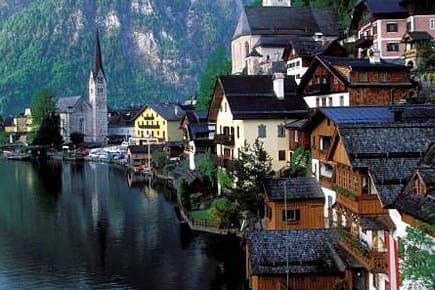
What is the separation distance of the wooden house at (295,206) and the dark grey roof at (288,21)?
47039 mm

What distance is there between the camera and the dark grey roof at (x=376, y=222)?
20406 mm

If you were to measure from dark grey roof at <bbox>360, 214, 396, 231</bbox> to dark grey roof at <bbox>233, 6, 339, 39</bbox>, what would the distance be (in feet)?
180

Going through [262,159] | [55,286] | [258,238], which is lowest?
[55,286]

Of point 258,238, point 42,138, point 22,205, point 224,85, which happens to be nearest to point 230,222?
point 224,85

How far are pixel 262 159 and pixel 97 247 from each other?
9.53 m

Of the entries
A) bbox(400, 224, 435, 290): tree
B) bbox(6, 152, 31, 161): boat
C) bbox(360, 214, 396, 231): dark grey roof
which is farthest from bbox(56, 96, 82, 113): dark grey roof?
bbox(400, 224, 435, 290): tree

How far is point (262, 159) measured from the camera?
1355 inches

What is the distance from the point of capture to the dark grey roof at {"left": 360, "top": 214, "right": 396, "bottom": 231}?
2041 centimetres

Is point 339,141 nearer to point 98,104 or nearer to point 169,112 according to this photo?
point 169,112

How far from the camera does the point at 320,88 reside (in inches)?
1490

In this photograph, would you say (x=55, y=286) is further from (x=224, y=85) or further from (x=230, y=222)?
(x=224, y=85)

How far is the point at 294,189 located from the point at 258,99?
12.5m

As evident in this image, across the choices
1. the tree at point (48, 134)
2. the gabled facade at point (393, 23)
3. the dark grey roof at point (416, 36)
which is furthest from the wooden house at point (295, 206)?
the tree at point (48, 134)

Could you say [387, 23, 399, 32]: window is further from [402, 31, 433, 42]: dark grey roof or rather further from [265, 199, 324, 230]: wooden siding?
[265, 199, 324, 230]: wooden siding
